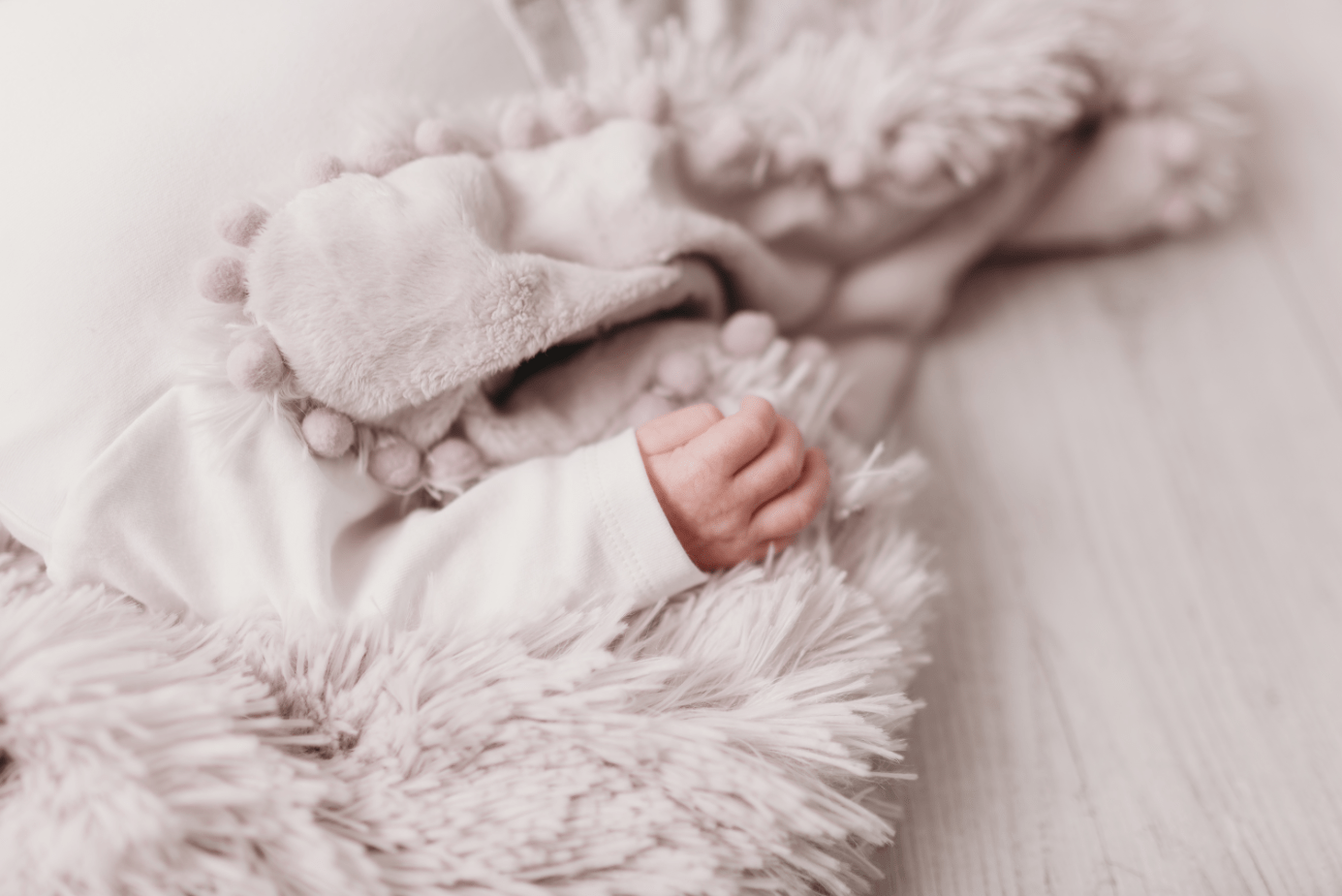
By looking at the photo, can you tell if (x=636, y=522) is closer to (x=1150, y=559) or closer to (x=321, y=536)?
(x=321, y=536)

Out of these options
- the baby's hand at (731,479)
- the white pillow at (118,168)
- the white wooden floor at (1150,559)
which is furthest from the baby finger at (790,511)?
the white pillow at (118,168)

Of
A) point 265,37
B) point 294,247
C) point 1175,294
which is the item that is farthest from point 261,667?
point 1175,294

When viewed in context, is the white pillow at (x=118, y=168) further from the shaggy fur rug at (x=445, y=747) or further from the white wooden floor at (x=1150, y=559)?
the white wooden floor at (x=1150, y=559)

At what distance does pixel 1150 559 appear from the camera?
0.68 meters

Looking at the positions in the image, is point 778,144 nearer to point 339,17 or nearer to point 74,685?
point 339,17

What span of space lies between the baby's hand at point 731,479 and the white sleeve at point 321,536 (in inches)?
0.6

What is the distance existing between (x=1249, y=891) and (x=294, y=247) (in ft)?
2.11

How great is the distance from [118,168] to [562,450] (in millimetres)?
281

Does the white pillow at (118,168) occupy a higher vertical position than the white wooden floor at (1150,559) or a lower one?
higher

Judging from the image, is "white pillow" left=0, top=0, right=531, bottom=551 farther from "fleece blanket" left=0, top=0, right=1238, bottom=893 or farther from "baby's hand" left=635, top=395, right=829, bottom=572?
"baby's hand" left=635, top=395, right=829, bottom=572

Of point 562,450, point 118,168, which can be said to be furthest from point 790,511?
point 118,168

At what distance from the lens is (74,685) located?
1.26 feet

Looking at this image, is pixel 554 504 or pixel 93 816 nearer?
pixel 93 816

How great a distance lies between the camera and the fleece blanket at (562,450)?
390mm
